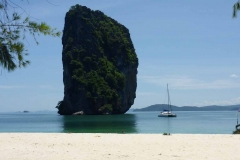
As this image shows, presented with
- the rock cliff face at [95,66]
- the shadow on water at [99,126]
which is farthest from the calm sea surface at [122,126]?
the rock cliff face at [95,66]

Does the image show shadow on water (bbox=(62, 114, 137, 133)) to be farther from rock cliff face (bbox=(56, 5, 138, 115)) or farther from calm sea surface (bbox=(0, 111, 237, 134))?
rock cliff face (bbox=(56, 5, 138, 115))

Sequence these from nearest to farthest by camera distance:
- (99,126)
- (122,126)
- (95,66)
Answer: (122,126)
(99,126)
(95,66)

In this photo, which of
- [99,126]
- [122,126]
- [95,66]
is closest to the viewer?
[122,126]

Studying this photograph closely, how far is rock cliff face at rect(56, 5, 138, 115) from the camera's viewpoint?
8925 centimetres

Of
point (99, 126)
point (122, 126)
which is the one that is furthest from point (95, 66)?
point (122, 126)

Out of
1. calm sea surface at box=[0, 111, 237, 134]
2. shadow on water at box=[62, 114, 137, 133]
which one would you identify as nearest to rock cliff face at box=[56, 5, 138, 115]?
calm sea surface at box=[0, 111, 237, 134]

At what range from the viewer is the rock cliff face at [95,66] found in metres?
89.2

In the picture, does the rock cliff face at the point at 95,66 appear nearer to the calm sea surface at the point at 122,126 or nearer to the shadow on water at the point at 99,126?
the calm sea surface at the point at 122,126

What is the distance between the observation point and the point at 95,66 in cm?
9356

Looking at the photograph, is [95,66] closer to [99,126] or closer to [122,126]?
[99,126]
